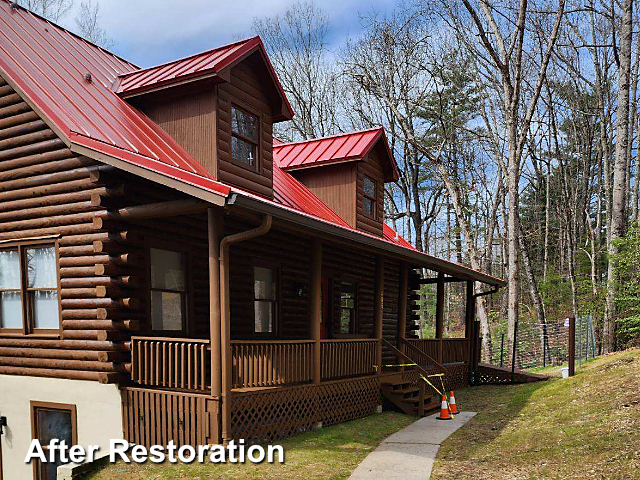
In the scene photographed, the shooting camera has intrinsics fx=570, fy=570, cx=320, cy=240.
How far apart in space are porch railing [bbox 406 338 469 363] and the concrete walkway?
12.6 ft

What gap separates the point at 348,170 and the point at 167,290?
7489 millimetres

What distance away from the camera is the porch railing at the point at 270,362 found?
8852mm

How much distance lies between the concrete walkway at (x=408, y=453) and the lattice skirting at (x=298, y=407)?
1239 mm

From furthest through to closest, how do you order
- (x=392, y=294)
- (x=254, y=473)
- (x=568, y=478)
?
(x=392, y=294)
(x=254, y=473)
(x=568, y=478)

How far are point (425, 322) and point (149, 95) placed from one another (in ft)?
119

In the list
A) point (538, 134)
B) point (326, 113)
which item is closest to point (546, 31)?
point (538, 134)

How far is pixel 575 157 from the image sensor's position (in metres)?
36.2

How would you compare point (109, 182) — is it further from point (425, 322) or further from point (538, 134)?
point (425, 322)

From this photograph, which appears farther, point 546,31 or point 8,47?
point 546,31

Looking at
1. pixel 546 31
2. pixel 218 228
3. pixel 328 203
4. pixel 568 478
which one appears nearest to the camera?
pixel 568 478

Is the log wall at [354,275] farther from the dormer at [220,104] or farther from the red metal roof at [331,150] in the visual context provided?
the dormer at [220,104]

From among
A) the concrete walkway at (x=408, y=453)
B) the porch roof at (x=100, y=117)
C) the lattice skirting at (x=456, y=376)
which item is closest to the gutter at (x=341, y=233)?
the porch roof at (x=100, y=117)

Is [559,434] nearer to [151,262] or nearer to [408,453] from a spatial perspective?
[408,453]

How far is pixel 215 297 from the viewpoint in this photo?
Answer: 8289mm
